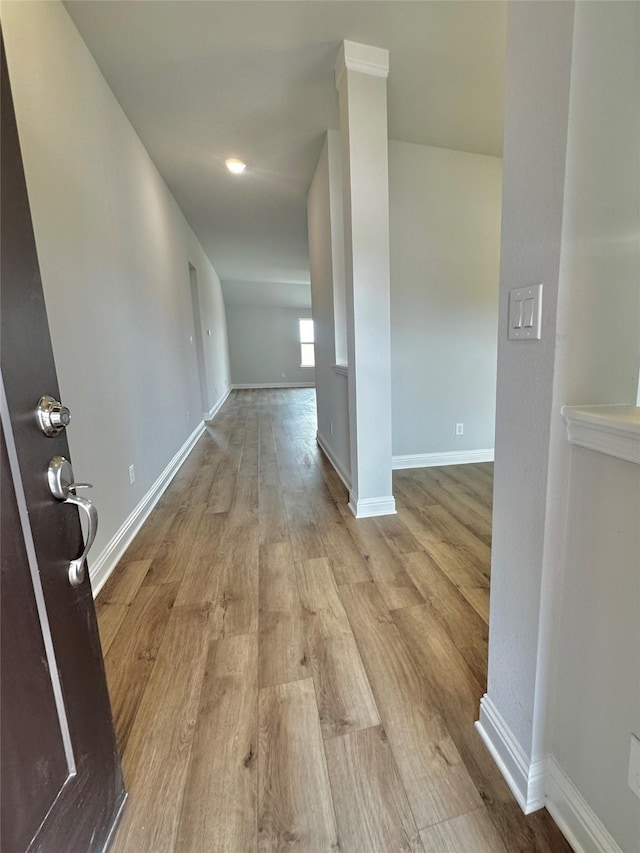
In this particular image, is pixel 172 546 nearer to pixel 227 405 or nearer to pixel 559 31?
pixel 559 31

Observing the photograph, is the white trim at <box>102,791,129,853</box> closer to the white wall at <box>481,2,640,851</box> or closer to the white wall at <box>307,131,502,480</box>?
the white wall at <box>481,2,640,851</box>

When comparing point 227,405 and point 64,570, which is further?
point 227,405

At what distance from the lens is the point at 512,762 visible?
90 cm

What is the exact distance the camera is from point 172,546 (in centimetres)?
212

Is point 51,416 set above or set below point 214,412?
above

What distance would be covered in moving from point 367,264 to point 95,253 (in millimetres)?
1528

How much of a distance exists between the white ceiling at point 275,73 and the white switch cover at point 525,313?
199 centimetres

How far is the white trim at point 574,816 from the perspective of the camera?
733mm

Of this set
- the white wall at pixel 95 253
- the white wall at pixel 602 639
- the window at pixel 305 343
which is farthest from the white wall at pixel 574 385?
the window at pixel 305 343

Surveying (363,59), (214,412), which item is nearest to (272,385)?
(214,412)

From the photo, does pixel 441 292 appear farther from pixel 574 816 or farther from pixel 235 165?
pixel 574 816

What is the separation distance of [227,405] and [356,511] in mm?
5767

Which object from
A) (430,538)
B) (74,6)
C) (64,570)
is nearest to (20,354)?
(64,570)

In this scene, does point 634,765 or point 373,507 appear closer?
point 634,765
